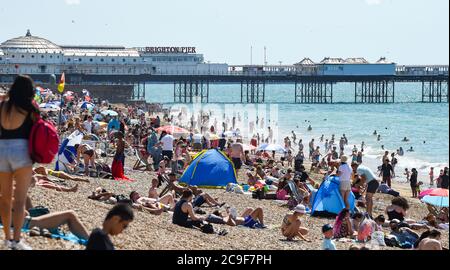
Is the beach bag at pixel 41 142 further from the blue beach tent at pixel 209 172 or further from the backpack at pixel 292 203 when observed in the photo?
the blue beach tent at pixel 209 172

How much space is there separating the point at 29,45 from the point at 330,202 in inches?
2900

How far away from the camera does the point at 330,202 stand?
14.9 meters

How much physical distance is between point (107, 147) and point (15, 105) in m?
14.8

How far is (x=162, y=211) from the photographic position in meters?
12.7

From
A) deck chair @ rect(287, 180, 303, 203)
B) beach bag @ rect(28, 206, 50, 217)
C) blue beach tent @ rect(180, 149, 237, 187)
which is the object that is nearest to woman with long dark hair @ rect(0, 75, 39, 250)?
beach bag @ rect(28, 206, 50, 217)

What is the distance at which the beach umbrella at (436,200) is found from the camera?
15938 mm

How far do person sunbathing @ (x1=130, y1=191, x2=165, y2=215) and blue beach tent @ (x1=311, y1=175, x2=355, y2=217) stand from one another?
3014 millimetres

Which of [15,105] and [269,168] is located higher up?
[15,105]

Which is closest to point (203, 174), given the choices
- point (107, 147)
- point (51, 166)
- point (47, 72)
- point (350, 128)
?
point (51, 166)

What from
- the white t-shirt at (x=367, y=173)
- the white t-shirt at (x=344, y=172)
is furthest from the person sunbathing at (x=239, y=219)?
the white t-shirt at (x=367, y=173)

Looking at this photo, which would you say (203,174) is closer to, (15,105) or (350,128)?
(15,105)

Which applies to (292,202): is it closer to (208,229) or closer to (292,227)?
(292,227)

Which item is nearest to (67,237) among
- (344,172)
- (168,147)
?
(344,172)

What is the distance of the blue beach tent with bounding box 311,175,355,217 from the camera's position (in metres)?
14.8
